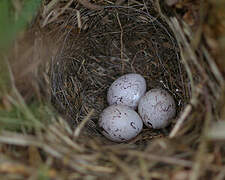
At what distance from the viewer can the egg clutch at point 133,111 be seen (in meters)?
1.91

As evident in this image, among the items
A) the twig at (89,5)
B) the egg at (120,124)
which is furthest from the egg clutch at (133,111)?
the twig at (89,5)

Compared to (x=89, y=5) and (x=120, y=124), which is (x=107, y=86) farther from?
(x=89, y=5)

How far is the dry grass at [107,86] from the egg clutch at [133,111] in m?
0.11

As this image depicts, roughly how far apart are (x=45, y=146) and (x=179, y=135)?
656mm

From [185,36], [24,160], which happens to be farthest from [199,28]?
→ [24,160]

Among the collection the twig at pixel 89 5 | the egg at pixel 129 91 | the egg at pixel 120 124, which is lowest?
the egg at pixel 120 124

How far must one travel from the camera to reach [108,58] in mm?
2367

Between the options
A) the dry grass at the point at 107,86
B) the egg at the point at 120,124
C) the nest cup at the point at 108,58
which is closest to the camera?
the dry grass at the point at 107,86

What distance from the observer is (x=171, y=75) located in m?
2.09

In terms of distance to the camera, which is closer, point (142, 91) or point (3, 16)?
point (3, 16)

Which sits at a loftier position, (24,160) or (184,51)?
(184,51)

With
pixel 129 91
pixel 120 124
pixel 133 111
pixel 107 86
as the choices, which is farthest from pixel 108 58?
pixel 120 124

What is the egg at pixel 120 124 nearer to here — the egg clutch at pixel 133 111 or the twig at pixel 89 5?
the egg clutch at pixel 133 111

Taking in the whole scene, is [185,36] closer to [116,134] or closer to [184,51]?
[184,51]
